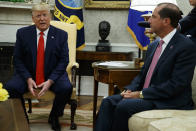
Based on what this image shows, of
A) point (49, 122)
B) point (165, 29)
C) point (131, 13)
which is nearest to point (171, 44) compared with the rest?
point (165, 29)

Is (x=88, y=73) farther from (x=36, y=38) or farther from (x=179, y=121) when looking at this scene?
(x=179, y=121)

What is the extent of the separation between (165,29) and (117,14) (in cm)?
314

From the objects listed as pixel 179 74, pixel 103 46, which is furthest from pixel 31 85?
pixel 103 46

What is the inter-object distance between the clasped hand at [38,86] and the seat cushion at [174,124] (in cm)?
157

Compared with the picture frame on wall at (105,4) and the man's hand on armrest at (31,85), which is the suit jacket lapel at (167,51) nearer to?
the man's hand on armrest at (31,85)

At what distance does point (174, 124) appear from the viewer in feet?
5.59

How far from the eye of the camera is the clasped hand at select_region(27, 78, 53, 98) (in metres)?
3.08

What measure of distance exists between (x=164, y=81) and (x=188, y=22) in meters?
0.88

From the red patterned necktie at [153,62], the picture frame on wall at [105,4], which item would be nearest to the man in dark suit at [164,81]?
the red patterned necktie at [153,62]

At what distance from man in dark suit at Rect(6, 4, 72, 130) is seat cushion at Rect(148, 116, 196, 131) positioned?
1560mm

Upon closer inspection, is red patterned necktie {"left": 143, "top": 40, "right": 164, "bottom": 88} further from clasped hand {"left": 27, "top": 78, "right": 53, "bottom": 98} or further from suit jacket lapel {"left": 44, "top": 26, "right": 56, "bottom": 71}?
suit jacket lapel {"left": 44, "top": 26, "right": 56, "bottom": 71}

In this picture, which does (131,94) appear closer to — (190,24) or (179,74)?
(179,74)

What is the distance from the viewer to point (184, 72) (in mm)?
2072

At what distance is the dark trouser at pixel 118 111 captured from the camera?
6.99ft
